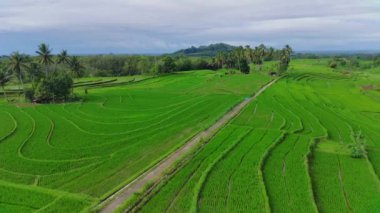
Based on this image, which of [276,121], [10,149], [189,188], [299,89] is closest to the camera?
[189,188]

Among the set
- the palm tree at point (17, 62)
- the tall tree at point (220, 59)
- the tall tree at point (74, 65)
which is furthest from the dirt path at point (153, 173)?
the tall tree at point (220, 59)

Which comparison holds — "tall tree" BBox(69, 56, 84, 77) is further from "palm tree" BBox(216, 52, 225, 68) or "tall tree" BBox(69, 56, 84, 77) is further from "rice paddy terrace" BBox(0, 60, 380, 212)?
"palm tree" BBox(216, 52, 225, 68)

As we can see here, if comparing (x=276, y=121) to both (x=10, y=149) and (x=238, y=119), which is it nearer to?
(x=238, y=119)

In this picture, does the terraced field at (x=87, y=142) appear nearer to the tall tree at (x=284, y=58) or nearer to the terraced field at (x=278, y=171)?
the terraced field at (x=278, y=171)

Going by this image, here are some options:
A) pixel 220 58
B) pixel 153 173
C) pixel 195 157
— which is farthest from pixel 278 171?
pixel 220 58

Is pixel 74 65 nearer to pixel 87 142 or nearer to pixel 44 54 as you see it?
pixel 44 54

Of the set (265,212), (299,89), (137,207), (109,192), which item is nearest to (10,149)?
(109,192)
